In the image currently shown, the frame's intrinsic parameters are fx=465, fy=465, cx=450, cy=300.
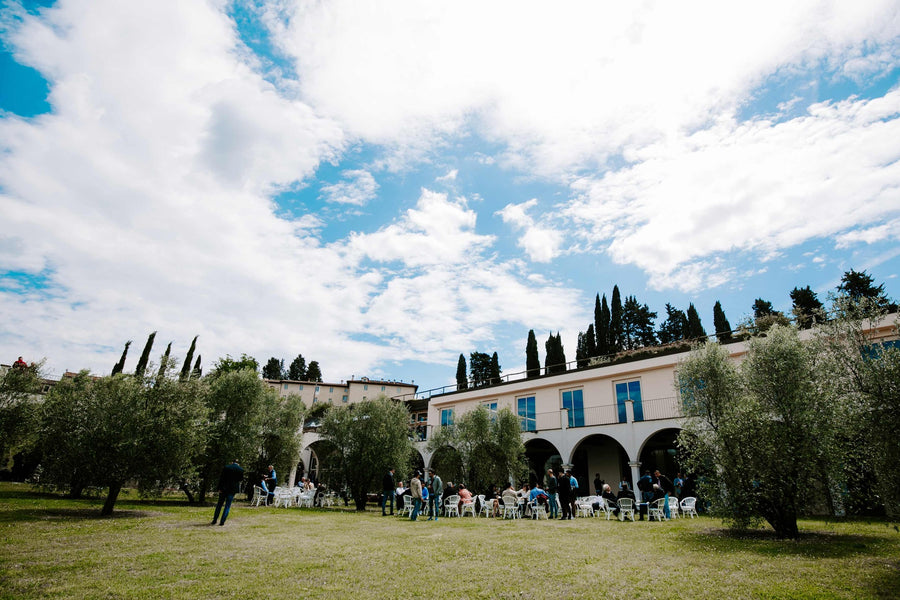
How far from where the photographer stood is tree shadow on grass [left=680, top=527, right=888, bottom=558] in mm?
7879

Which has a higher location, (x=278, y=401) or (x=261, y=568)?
(x=278, y=401)

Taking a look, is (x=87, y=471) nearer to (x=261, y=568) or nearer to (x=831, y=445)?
(x=261, y=568)

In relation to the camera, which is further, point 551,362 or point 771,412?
point 551,362

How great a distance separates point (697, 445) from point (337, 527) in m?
9.02

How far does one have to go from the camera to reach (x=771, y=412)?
10.3 metres

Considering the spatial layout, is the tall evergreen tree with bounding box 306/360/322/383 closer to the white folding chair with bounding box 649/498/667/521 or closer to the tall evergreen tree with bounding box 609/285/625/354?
→ the tall evergreen tree with bounding box 609/285/625/354

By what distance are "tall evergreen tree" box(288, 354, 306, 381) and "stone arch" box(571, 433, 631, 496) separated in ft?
233

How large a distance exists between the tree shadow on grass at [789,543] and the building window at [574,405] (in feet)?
44.4

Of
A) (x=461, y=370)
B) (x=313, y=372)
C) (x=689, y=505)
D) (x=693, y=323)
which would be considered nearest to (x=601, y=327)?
(x=693, y=323)

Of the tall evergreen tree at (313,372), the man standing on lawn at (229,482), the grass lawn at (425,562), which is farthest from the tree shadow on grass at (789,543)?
the tall evergreen tree at (313,372)

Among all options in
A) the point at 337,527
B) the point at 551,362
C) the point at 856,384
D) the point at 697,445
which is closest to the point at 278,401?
the point at 337,527

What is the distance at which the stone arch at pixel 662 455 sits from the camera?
2266 cm

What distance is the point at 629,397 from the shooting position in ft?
74.8

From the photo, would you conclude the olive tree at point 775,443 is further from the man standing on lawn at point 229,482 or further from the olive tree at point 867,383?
the man standing on lawn at point 229,482
